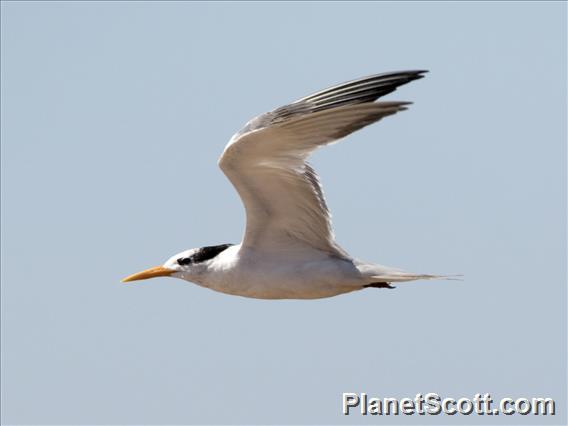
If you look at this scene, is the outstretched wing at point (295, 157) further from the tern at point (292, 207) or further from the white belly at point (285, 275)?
the white belly at point (285, 275)

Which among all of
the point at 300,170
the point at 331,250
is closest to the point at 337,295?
the point at 331,250

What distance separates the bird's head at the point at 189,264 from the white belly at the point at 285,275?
24 centimetres

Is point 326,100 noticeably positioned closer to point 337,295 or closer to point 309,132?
point 309,132

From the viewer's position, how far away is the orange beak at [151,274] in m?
12.0

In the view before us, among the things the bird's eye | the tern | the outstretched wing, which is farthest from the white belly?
the bird's eye

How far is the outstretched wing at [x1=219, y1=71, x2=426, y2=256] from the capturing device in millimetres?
10266

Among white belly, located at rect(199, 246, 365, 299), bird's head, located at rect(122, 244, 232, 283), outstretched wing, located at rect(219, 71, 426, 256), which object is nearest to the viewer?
outstretched wing, located at rect(219, 71, 426, 256)

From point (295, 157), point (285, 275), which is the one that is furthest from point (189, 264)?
point (295, 157)

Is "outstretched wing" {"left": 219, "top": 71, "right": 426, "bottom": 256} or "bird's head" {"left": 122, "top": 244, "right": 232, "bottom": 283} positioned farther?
"bird's head" {"left": 122, "top": 244, "right": 232, "bottom": 283}

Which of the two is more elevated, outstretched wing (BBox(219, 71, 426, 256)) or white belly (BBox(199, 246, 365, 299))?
outstretched wing (BBox(219, 71, 426, 256))

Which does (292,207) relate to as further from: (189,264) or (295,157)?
(189,264)

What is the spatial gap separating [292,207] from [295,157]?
59 cm

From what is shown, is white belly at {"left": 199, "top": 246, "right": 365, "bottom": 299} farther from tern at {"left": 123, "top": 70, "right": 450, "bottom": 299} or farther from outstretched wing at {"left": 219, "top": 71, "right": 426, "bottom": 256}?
outstretched wing at {"left": 219, "top": 71, "right": 426, "bottom": 256}

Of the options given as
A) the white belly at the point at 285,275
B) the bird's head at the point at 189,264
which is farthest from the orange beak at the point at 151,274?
the white belly at the point at 285,275
